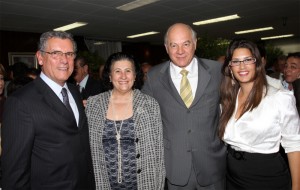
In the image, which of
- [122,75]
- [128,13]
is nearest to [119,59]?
[122,75]

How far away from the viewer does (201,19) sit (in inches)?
365

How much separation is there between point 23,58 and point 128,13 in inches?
216

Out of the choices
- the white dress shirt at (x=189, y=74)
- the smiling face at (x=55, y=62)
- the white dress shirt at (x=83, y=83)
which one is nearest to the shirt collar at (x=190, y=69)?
the white dress shirt at (x=189, y=74)

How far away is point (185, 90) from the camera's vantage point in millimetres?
2248

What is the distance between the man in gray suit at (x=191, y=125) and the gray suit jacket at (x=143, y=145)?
0.10 meters

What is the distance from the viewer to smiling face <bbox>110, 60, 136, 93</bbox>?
7.45 ft

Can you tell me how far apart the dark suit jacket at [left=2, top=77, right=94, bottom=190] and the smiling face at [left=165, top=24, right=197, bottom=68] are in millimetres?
1035

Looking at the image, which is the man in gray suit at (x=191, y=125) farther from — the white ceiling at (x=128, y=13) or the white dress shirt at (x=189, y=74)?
the white ceiling at (x=128, y=13)

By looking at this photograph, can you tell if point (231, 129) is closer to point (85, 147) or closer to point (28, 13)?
point (85, 147)

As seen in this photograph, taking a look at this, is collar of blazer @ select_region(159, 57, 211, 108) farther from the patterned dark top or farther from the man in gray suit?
the patterned dark top

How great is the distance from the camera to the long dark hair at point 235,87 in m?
1.96

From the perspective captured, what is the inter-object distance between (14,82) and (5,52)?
854 centimetres

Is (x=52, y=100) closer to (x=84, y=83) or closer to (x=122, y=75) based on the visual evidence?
(x=122, y=75)

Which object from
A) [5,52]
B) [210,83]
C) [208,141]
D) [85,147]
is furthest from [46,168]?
[5,52]
